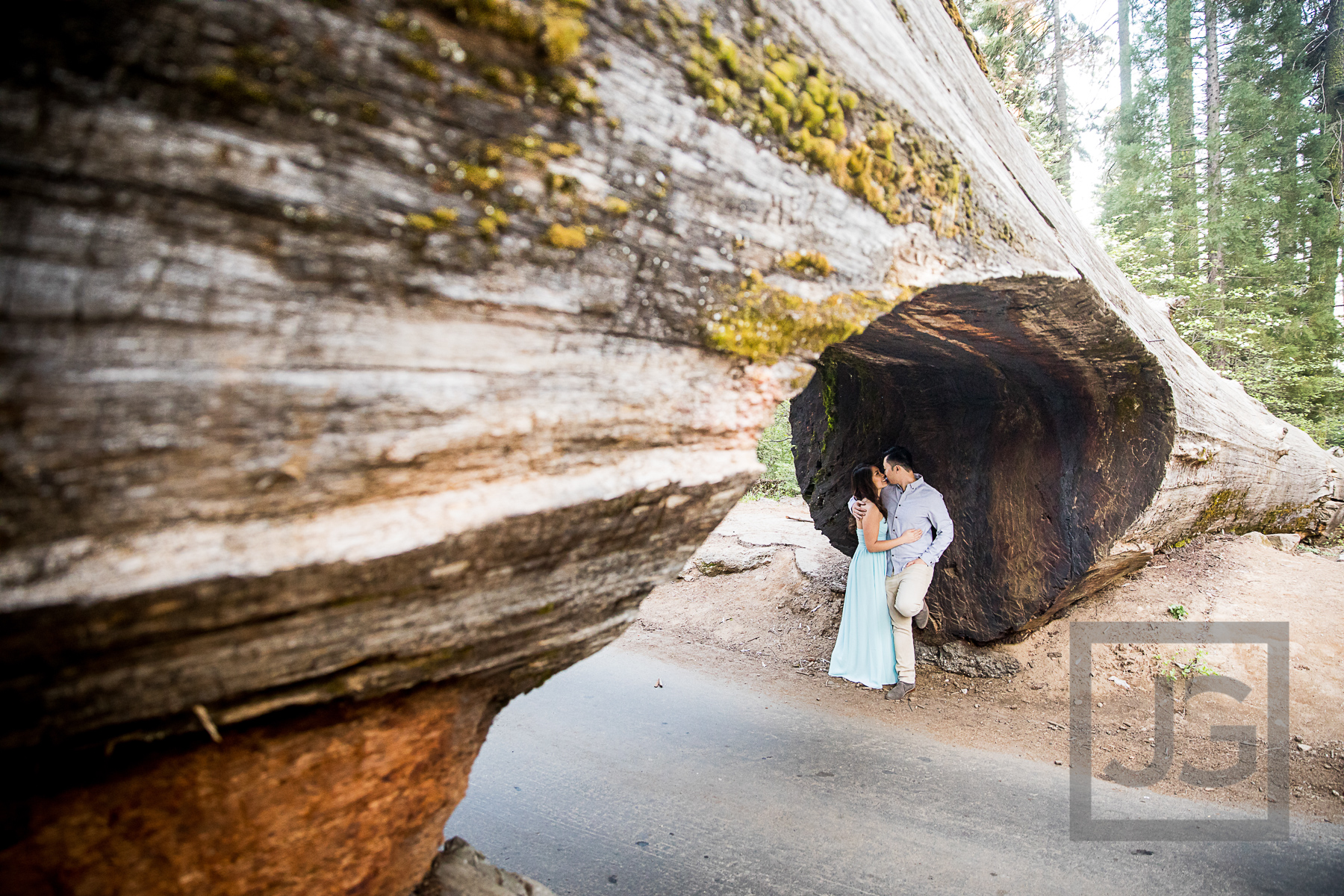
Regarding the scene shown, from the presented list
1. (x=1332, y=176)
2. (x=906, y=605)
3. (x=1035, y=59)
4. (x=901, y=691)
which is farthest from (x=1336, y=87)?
(x=901, y=691)

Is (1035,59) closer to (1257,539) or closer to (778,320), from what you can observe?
(1257,539)

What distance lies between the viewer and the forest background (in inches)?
470

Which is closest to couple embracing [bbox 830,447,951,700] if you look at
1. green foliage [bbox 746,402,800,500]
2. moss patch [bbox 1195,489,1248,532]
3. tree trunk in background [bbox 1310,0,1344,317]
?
moss patch [bbox 1195,489,1248,532]

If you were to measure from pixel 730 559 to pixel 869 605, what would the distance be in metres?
2.53

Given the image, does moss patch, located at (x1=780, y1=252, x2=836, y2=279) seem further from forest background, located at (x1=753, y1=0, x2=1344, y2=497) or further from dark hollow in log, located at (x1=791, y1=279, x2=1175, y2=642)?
forest background, located at (x1=753, y1=0, x2=1344, y2=497)

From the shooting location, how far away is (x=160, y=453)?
0.81 m

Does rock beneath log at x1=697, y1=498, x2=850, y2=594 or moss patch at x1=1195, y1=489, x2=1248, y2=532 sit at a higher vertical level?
moss patch at x1=1195, y1=489, x2=1248, y2=532

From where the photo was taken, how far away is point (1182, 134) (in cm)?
1356

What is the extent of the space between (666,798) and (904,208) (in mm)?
2870

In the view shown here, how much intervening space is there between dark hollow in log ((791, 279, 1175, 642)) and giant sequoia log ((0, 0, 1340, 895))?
1430 millimetres

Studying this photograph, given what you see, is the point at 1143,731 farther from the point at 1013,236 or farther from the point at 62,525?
the point at 62,525

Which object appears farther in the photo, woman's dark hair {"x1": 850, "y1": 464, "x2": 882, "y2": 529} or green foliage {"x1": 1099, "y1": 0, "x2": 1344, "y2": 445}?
green foliage {"x1": 1099, "y1": 0, "x2": 1344, "y2": 445}

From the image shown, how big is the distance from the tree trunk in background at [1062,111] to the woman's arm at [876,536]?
14.5 metres

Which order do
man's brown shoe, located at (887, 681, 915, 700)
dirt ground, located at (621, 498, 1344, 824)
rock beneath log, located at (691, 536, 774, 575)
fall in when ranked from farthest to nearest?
rock beneath log, located at (691, 536, 774, 575)
man's brown shoe, located at (887, 681, 915, 700)
dirt ground, located at (621, 498, 1344, 824)
